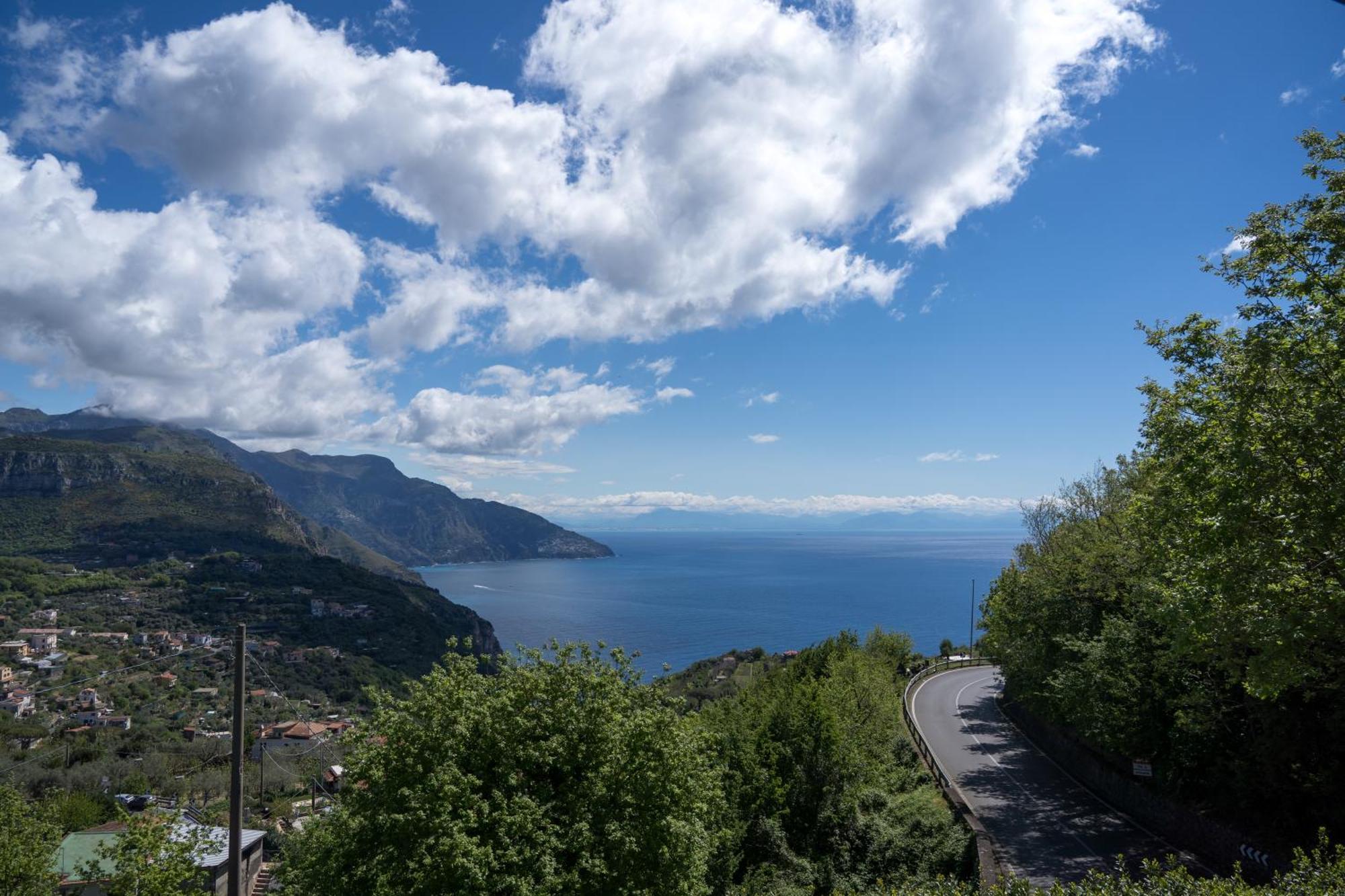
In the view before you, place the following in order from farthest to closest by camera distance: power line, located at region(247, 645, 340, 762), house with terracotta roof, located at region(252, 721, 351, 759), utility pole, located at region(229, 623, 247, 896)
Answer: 1. house with terracotta roof, located at region(252, 721, 351, 759)
2. power line, located at region(247, 645, 340, 762)
3. utility pole, located at region(229, 623, 247, 896)

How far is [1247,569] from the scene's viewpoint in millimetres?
12172

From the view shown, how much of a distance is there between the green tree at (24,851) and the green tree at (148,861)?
4103 mm

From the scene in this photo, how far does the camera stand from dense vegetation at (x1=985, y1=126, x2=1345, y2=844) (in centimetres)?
1133

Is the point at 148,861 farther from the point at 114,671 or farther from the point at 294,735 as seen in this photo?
the point at 294,735

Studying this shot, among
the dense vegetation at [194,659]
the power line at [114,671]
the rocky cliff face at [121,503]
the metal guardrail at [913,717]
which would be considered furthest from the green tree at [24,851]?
the rocky cliff face at [121,503]

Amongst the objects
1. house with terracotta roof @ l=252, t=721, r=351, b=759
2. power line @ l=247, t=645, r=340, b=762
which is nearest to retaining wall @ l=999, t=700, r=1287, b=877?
power line @ l=247, t=645, r=340, b=762

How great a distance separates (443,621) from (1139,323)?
4574 inches

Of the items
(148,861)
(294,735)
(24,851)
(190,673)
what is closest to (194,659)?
(190,673)

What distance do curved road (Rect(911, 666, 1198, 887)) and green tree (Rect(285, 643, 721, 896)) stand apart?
980cm

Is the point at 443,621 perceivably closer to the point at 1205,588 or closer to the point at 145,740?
the point at 145,740

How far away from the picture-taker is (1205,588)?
43.8ft

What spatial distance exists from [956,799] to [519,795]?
55.7ft

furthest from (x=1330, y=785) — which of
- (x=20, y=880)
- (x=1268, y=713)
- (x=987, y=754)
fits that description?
(x=20, y=880)

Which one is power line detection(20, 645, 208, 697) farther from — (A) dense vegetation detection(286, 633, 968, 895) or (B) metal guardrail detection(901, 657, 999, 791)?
(B) metal guardrail detection(901, 657, 999, 791)
